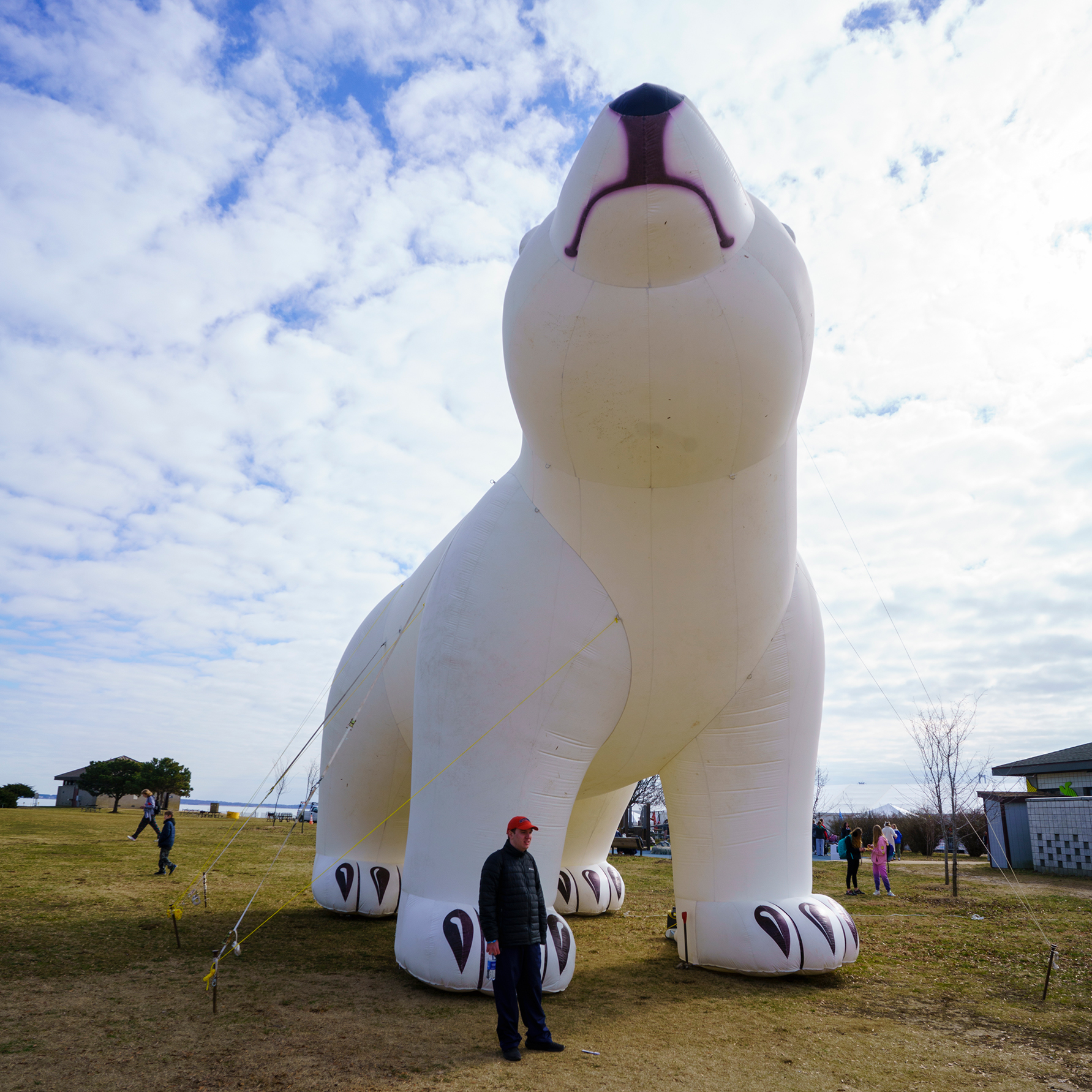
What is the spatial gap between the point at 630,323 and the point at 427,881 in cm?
317

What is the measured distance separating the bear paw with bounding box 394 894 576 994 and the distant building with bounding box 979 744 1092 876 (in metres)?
11.9

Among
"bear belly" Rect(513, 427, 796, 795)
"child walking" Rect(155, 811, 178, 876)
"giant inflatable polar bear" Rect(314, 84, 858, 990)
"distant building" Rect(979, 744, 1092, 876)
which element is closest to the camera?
"giant inflatable polar bear" Rect(314, 84, 858, 990)

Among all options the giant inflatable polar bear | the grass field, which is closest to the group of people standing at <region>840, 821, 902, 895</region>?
the grass field

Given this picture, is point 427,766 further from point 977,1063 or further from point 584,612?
point 977,1063

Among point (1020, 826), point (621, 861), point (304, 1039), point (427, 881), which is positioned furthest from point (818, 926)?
point (1020, 826)

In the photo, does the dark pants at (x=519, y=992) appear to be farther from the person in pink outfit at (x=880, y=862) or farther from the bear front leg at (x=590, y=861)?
the person in pink outfit at (x=880, y=862)

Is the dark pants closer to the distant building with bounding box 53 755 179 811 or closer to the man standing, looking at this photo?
the man standing

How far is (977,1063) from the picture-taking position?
3.49 meters

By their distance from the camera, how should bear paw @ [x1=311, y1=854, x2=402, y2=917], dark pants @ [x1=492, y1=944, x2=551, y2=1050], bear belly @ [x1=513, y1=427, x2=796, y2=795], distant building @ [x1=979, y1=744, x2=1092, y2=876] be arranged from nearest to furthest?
dark pants @ [x1=492, y1=944, x2=551, y2=1050], bear belly @ [x1=513, y1=427, x2=796, y2=795], bear paw @ [x1=311, y1=854, x2=402, y2=917], distant building @ [x1=979, y1=744, x2=1092, y2=876]

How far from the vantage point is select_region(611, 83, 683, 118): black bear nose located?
3.57 m

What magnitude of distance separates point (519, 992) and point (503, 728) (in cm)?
129

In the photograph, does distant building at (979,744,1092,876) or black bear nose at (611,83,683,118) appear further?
distant building at (979,744,1092,876)

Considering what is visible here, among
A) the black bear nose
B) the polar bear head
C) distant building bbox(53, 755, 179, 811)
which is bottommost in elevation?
distant building bbox(53, 755, 179, 811)

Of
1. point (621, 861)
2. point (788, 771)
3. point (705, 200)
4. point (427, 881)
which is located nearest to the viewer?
point (705, 200)
